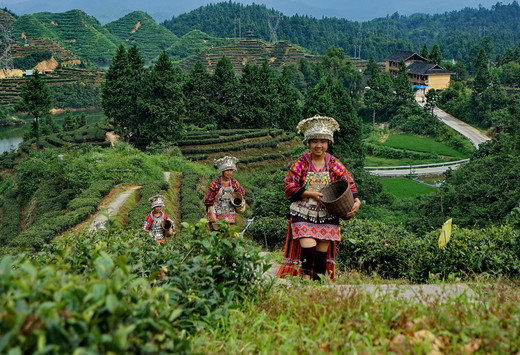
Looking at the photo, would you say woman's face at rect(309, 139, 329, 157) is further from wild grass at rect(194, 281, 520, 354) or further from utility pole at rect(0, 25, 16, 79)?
utility pole at rect(0, 25, 16, 79)

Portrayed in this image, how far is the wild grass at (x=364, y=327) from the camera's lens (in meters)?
2.67

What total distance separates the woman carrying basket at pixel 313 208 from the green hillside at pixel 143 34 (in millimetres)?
118635

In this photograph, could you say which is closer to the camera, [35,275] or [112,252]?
[35,275]

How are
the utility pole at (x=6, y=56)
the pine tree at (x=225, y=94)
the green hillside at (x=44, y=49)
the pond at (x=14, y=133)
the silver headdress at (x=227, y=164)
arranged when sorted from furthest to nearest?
the green hillside at (x=44, y=49)
the utility pole at (x=6, y=56)
the pond at (x=14, y=133)
the pine tree at (x=225, y=94)
the silver headdress at (x=227, y=164)

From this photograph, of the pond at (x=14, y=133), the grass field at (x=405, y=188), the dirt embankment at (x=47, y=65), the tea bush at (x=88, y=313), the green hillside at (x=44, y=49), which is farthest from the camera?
the green hillside at (x=44, y=49)

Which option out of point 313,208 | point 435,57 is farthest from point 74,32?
point 313,208

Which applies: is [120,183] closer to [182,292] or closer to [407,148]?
[182,292]

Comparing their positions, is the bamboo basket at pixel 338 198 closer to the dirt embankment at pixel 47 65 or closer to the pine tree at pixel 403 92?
the pine tree at pixel 403 92

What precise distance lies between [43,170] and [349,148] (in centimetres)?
1840

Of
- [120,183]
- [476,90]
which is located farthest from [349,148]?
[476,90]

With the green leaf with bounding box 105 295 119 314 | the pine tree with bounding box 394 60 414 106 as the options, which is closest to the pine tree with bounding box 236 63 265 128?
the pine tree with bounding box 394 60 414 106

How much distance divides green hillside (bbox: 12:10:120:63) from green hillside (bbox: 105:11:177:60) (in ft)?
18.6

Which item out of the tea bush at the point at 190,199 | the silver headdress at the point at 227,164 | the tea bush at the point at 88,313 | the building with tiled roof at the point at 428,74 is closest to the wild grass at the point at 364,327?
the tea bush at the point at 88,313

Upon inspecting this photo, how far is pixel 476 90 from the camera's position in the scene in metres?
46.1
